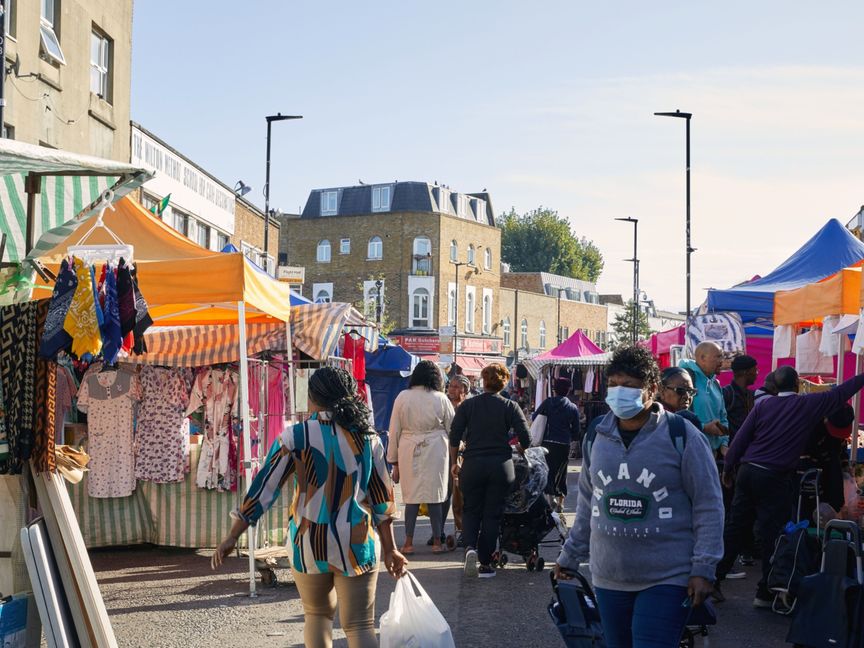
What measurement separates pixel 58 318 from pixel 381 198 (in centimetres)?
6780

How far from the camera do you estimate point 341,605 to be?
5.39 m

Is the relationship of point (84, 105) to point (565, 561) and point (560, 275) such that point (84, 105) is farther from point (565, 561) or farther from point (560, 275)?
point (560, 275)

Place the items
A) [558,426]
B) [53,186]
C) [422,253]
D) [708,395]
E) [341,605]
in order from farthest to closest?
[422,253] < [558,426] < [708,395] < [53,186] < [341,605]

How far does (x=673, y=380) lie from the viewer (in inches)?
319

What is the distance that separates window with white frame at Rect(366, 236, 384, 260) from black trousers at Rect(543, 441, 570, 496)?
5688 centimetres

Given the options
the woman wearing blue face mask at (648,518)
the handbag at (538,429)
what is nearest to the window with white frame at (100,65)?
the handbag at (538,429)

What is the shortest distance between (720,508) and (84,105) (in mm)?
18468

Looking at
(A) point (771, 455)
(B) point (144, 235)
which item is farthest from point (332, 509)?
(B) point (144, 235)

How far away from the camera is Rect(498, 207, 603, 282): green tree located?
99.1 metres

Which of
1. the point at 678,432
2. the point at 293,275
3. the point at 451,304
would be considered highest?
the point at 451,304

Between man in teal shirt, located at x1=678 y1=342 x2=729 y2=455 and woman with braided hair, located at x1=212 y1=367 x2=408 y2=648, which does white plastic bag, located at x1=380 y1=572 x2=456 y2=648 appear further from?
man in teal shirt, located at x1=678 y1=342 x2=729 y2=455

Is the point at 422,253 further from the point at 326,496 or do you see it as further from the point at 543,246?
the point at 326,496

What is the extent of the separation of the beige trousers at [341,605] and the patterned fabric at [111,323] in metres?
1.60

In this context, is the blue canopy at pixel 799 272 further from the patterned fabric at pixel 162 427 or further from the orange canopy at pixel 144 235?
the orange canopy at pixel 144 235
